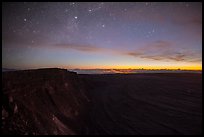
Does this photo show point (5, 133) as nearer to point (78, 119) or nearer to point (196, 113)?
point (78, 119)

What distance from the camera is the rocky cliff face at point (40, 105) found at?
7353mm

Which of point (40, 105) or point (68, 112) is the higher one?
point (40, 105)

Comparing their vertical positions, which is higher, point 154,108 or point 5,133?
point 5,133

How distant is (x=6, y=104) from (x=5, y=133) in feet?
4.99

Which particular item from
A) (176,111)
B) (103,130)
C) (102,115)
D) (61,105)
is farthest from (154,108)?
(61,105)

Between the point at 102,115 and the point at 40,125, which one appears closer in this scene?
the point at 40,125

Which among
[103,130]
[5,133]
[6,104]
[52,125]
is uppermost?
[6,104]

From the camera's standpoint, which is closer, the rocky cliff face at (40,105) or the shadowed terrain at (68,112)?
the rocky cliff face at (40,105)

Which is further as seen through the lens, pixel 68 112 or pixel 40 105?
pixel 68 112

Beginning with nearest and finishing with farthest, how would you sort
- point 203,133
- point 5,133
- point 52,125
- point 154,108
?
point 5,133, point 52,125, point 203,133, point 154,108

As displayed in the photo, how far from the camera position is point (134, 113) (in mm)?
15281

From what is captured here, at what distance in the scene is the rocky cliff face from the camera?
735cm

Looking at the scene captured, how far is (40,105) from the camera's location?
10164 millimetres

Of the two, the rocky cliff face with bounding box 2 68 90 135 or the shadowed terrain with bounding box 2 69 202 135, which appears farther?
the shadowed terrain with bounding box 2 69 202 135
